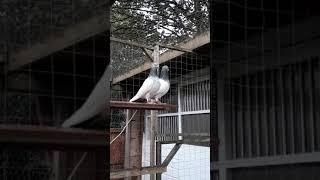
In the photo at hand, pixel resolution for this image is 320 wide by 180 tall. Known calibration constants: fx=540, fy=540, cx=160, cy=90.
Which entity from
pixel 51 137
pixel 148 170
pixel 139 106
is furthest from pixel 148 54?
pixel 51 137

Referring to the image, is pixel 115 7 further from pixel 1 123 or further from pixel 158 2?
pixel 1 123

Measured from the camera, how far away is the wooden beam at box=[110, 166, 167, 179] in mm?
1501

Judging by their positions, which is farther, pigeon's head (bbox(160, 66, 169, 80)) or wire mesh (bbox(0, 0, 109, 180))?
→ pigeon's head (bbox(160, 66, 169, 80))

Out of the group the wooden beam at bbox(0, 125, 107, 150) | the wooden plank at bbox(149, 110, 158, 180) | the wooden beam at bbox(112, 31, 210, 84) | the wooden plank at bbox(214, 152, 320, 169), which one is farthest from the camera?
the wooden plank at bbox(149, 110, 158, 180)

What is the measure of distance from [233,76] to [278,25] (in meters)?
0.17

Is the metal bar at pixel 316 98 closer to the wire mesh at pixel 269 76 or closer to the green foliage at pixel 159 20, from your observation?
the wire mesh at pixel 269 76

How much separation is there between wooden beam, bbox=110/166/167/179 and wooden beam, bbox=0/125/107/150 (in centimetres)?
39

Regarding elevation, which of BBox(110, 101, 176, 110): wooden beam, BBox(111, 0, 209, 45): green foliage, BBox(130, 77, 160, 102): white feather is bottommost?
BBox(110, 101, 176, 110): wooden beam

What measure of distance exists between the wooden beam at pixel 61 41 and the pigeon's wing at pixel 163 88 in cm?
46

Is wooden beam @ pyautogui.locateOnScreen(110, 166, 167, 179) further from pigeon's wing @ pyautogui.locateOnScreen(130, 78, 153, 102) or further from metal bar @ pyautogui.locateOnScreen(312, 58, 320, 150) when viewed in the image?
metal bar @ pyautogui.locateOnScreen(312, 58, 320, 150)

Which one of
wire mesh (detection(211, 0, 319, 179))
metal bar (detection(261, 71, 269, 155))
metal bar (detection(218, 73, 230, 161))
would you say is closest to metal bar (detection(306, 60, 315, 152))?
wire mesh (detection(211, 0, 319, 179))

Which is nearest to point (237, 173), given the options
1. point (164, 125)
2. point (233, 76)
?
point (233, 76)

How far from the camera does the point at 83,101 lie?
1.04m

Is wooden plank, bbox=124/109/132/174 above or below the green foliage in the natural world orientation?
below
